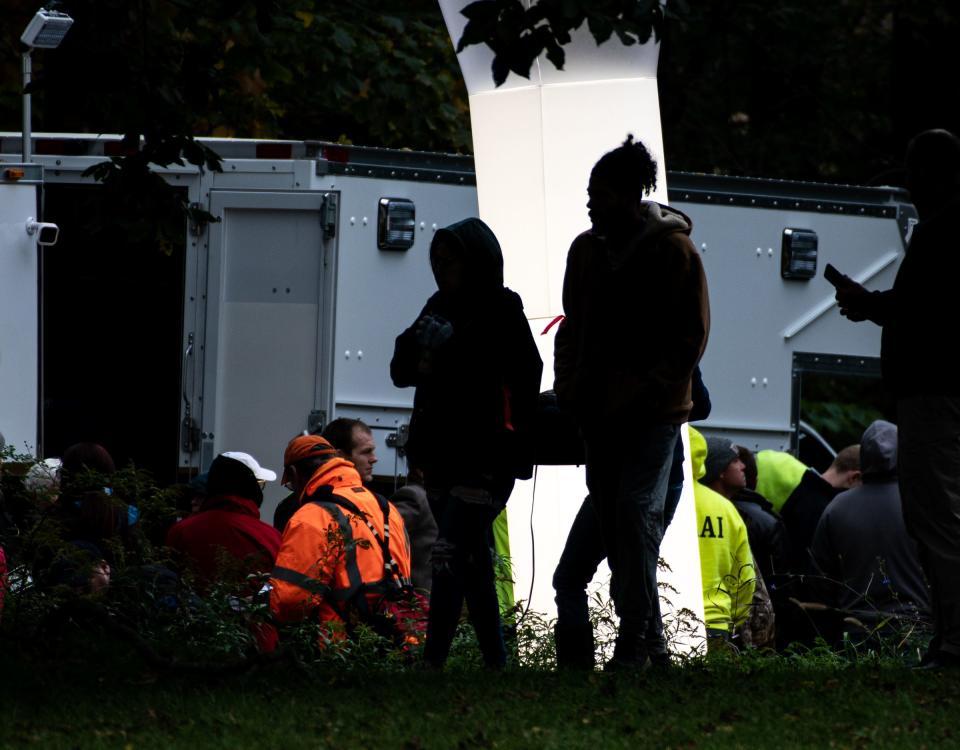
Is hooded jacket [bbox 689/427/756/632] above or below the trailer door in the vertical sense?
below

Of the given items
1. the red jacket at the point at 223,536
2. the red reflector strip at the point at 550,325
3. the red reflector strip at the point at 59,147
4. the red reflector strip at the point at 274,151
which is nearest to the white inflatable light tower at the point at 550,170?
the red reflector strip at the point at 550,325

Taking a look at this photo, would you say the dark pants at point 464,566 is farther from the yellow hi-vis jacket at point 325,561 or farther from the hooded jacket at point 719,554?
the hooded jacket at point 719,554

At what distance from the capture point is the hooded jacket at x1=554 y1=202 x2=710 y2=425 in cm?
586

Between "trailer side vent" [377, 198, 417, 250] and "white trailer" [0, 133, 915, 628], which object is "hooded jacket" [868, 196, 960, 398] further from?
"trailer side vent" [377, 198, 417, 250]

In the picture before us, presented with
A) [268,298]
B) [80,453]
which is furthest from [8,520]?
[268,298]

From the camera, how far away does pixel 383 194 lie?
10797 millimetres

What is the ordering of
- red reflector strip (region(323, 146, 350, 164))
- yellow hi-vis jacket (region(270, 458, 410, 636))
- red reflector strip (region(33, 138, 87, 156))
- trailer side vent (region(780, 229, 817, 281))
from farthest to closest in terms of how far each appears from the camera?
trailer side vent (region(780, 229, 817, 281)) → red reflector strip (region(33, 138, 87, 156)) → red reflector strip (region(323, 146, 350, 164)) → yellow hi-vis jacket (region(270, 458, 410, 636))

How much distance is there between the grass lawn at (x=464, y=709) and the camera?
4586 mm

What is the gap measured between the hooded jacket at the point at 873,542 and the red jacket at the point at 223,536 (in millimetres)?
2649

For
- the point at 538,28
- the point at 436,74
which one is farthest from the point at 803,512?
the point at 436,74

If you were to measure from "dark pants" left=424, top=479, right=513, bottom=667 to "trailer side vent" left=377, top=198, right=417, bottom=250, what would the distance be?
4.85 meters

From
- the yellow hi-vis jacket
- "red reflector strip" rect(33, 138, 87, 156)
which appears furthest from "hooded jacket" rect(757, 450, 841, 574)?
"red reflector strip" rect(33, 138, 87, 156)

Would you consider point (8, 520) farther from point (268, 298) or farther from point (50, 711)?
point (268, 298)

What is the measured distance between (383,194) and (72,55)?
3.34 meters
